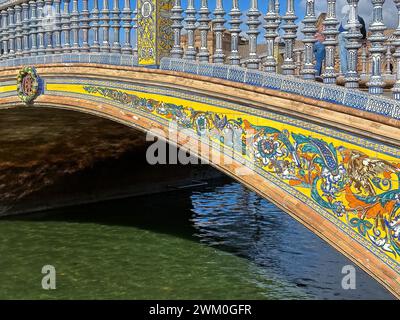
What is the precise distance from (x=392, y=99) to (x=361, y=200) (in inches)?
35.6

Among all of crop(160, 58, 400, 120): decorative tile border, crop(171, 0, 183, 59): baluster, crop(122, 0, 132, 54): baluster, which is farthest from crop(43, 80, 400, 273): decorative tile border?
crop(122, 0, 132, 54): baluster

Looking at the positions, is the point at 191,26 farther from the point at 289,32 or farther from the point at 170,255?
the point at 170,255

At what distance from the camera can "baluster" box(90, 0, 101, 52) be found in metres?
8.00

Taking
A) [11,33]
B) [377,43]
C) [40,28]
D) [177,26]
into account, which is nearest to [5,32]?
[11,33]

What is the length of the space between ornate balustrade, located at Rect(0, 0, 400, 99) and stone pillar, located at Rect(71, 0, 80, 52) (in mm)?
15

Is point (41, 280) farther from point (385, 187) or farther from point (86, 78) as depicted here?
point (385, 187)

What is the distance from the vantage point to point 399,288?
176 inches

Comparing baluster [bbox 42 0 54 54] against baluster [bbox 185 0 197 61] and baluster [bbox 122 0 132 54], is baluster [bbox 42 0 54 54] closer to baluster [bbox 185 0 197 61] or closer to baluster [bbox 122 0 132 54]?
baluster [bbox 122 0 132 54]

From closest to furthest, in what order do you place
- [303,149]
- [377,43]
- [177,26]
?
1. [377,43]
2. [303,149]
3. [177,26]

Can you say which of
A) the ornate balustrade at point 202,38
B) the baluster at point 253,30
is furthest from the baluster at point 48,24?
the baluster at point 253,30

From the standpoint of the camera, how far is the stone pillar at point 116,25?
7.70 metres

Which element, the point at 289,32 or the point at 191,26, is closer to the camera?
the point at 289,32

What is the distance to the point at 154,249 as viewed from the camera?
10.7m

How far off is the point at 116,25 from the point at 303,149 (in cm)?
393
